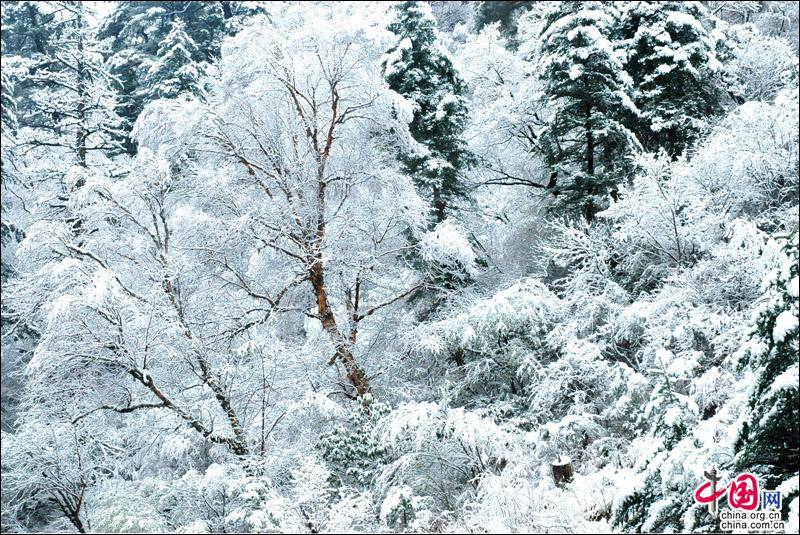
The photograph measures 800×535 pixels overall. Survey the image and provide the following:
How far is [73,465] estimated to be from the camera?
8844mm

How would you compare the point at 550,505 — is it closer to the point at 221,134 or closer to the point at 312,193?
the point at 312,193

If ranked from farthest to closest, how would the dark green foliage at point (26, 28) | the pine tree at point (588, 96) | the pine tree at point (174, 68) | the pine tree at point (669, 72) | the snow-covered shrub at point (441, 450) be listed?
the pine tree at point (174, 68) → the dark green foliage at point (26, 28) → the pine tree at point (669, 72) → the pine tree at point (588, 96) → the snow-covered shrub at point (441, 450)

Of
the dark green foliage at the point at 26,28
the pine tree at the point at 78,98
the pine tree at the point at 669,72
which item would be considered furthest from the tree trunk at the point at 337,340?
the dark green foliage at the point at 26,28

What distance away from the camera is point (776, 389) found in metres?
5.39

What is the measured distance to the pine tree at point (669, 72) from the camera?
1371 centimetres

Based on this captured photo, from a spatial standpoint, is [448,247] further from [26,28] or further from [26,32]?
[26,28]

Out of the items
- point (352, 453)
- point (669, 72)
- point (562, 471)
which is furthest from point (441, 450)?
point (669, 72)

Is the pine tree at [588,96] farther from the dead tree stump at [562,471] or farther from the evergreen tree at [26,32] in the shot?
the evergreen tree at [26,32]

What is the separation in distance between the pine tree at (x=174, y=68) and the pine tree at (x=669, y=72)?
1323cm

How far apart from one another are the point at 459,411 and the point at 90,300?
18.6 ft

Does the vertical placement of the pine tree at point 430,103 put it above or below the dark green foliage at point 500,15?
below

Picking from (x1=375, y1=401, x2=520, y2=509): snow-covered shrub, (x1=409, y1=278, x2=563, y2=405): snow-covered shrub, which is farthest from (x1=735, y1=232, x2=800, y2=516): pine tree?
(x1=409, y1=278, x2=563, y2=405): snow-covered shrub

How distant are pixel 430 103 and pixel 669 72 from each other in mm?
5645

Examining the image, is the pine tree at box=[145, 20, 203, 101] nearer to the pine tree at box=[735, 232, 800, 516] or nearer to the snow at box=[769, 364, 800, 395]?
the pine tree at box=[735, 232, 800, 516]
